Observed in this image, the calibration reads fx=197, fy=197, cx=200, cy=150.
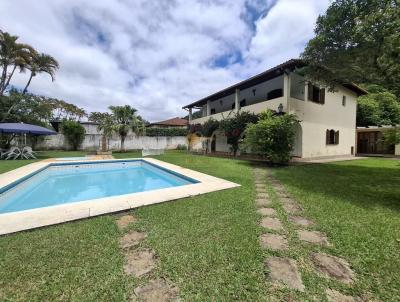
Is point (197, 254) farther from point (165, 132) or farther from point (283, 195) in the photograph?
point (165, 132)

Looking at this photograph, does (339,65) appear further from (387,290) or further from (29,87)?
(29,87)

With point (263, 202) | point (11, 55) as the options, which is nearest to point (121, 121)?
point (11, 55)

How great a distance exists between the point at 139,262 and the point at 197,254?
2.23 ft

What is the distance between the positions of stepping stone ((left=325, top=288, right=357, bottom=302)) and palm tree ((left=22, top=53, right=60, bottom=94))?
2578 centimetres

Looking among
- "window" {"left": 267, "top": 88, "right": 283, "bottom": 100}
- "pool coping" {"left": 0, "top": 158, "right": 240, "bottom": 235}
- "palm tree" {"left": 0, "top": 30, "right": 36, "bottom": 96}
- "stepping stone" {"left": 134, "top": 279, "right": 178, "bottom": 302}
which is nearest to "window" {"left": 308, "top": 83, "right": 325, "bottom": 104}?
"window" {"left": 267, "top": 88, "right": 283, "bottom": 100}

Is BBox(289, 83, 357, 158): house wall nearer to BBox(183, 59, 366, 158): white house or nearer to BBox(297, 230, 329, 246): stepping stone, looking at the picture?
BBox(183, 59, 366, 158): white house

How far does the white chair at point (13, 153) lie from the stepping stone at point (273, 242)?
17182 millimetres

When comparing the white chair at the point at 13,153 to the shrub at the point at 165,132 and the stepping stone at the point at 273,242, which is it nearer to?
the shrub at the point at 165,132

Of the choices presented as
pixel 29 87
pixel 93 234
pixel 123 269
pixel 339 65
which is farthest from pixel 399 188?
pixel 29 87

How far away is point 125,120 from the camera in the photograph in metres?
19.5

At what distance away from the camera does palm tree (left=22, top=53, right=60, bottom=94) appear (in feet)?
62.5

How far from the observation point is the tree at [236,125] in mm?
13258

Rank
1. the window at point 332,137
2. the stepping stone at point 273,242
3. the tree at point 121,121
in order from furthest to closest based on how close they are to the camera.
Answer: the tree at point 121,121 < the window at point 332,137 < the stepping stone at point 273,242

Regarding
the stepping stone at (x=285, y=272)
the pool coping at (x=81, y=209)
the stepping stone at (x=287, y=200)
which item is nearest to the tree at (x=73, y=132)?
the pool coping at (x=81, y=209)
